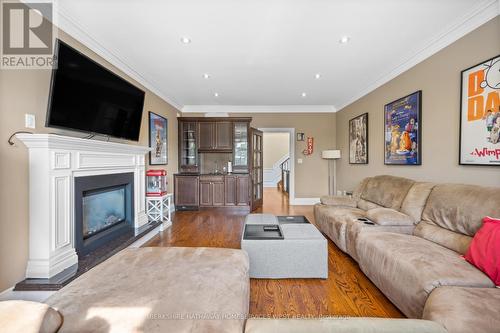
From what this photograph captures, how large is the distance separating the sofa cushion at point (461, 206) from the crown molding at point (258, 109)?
157 inches

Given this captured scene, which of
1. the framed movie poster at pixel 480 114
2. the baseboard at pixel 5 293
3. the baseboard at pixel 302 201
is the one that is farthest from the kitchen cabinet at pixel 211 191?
the framed movie poster at pixel 480 114

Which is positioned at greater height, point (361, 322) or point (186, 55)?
point (186, 55)

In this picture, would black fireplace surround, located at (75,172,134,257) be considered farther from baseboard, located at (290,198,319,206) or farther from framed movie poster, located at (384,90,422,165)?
→ baseboard, located at (290,198,319,206)

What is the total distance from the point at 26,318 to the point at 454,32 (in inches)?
152

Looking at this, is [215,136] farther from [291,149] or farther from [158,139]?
[291,149]

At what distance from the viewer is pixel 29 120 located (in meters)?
1.93

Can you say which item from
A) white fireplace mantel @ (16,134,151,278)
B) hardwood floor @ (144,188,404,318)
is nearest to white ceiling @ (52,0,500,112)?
white fireplace mantel @ (16,134,151,278)

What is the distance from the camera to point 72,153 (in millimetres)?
2152

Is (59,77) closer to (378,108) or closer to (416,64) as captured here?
(416,64)

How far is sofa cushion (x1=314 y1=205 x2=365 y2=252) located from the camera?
272cm

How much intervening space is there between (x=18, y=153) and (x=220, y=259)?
1.90 m

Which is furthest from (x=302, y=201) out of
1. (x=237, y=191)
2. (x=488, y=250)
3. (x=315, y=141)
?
(x=488, y=250)

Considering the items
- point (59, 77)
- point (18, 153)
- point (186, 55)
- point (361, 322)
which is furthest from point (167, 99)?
point (361, 322)

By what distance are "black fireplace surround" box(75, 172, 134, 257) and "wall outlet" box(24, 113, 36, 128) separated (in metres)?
0.58
